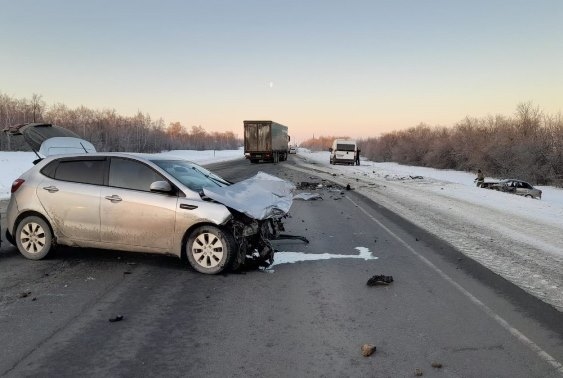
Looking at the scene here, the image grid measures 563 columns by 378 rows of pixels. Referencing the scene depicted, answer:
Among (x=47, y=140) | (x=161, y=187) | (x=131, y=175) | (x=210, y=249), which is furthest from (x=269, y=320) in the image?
(x=47, y=140)

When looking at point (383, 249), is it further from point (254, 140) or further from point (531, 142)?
point (531, 142)

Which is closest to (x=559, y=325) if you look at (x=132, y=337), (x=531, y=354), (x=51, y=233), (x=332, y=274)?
(x=531, y=354)

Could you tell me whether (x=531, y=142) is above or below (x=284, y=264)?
above

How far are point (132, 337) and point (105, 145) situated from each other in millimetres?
101659

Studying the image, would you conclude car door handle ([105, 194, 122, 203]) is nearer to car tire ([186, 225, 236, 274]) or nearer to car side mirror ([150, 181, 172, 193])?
car side mirror ([150, 181, 172, 193])

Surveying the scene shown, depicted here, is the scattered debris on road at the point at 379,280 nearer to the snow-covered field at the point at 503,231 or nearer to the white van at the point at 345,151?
the snow-covered field at the point at 503,231

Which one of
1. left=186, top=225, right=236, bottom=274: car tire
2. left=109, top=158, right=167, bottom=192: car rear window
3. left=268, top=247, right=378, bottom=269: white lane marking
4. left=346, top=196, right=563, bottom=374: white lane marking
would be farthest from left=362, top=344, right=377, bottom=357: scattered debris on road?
left=109, top=158, right=167, bottom=192: car rear window

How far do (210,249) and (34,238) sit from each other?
9.19 ft

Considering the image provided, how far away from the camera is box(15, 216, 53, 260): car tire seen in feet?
21.4

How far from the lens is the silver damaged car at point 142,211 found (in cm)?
598

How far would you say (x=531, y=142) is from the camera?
3966cm

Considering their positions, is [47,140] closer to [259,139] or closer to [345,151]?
[259,139]

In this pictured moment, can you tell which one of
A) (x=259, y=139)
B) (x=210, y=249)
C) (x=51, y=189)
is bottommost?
(x=210, y=249)

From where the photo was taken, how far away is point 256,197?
6.59 metres
